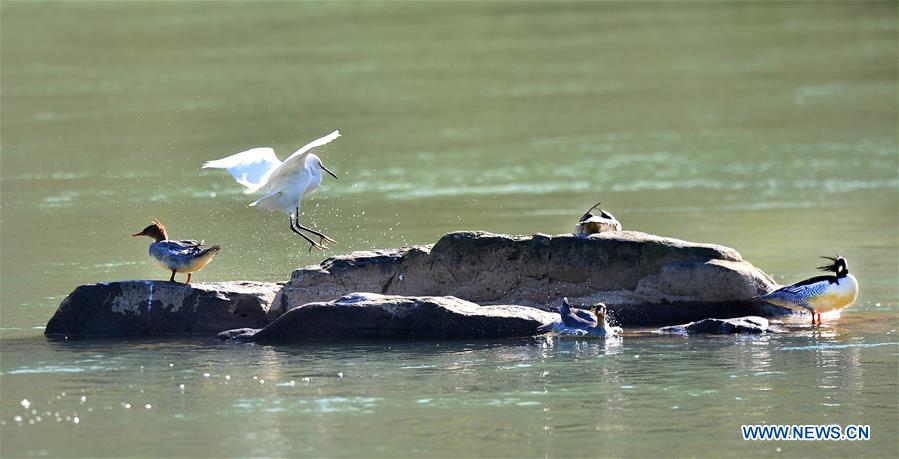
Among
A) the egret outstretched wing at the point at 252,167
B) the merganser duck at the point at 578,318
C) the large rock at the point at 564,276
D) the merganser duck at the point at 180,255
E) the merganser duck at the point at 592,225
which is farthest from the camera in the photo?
the egret outstretched wing at the point at 252,167

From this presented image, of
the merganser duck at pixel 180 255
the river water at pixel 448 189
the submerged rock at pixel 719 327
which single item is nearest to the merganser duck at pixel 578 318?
the river water at pixel 448 189

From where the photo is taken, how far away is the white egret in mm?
16828

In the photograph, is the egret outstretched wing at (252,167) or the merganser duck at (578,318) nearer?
the merganser duck at (578,318)

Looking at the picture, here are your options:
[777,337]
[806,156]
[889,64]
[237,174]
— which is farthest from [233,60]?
[777,337]

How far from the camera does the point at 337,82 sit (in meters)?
37.9

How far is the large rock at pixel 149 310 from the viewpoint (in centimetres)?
1584

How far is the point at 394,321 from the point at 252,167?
2.78 metres

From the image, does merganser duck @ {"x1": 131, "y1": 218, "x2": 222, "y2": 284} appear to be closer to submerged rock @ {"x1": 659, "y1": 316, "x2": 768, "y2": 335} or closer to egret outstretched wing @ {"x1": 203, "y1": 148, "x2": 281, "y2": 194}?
egret outstretched wing @ {"x1": 203, "y1": 148, "x2": 281, "y2": 194}

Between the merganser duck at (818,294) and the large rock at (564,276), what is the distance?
266 millimetres

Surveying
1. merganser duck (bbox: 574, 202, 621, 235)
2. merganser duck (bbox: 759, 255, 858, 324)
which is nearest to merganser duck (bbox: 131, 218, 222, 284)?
merganser duck (bbox: 574, 202, 621, 235)

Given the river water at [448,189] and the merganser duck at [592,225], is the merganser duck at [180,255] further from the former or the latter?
the merganser duck at [592,225]

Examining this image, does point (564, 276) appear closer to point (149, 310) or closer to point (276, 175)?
point (276, 175)

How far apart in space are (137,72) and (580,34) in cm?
1287

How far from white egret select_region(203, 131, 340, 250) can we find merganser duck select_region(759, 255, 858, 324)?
4567 millimetres
